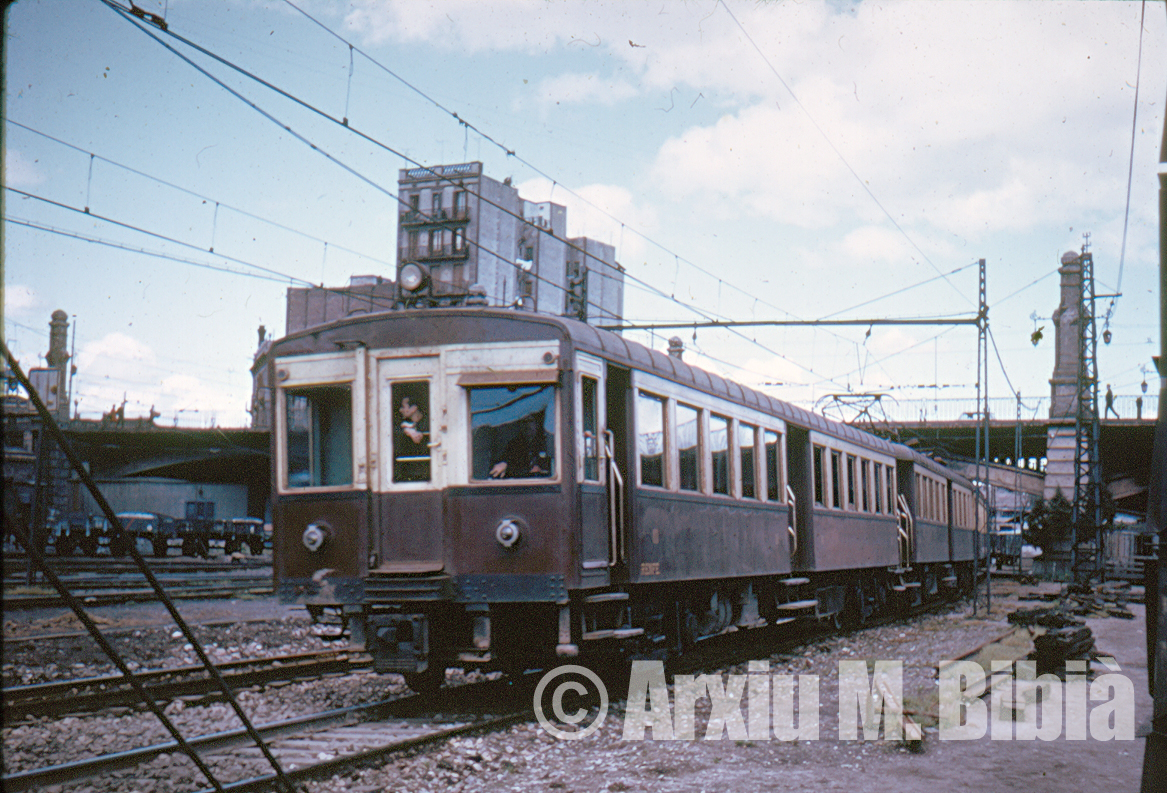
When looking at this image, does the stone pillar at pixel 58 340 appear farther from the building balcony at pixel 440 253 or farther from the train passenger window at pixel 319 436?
the train passenger window at pixel 319 436

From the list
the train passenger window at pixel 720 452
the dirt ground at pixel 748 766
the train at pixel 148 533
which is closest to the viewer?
the dirt ground at pixel 748 766

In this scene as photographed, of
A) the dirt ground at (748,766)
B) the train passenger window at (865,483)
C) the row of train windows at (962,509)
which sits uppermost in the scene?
the train passenger window at (865,483)

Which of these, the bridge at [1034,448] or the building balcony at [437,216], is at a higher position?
the building balcony at [437,216]

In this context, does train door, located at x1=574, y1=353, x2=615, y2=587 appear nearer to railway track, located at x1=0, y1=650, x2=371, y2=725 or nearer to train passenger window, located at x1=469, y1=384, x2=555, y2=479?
train passenger window, located at x1=469, y1=384, x2=555, y2=479

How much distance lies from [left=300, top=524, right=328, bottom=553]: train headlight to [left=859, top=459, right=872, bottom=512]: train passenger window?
418 inches

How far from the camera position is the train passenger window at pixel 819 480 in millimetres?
15031

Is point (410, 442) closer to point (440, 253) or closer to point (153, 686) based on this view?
point (153, 686)

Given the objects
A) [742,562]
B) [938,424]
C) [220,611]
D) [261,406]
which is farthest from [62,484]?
[742,562]

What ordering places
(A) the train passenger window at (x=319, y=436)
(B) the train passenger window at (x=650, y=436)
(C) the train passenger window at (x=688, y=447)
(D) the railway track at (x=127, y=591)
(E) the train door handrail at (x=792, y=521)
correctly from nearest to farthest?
(A) the train passenger window at (x=319, y=436), (B) the train passenger window at (x=650, y=436), (C) the train passenger window at (x=688, y=447), (E) the train door handrail at (x=792, y=521), (D) the railway track at (x=127, y=591)

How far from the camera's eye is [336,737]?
7.39 meters

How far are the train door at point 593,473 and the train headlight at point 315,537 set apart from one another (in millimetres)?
2184

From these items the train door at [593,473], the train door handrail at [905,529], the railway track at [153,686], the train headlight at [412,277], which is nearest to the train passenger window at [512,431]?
the train door at [593,473]

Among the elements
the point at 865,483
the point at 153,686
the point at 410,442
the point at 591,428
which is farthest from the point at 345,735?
the point at 865,483

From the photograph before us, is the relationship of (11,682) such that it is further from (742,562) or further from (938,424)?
(938,424)
